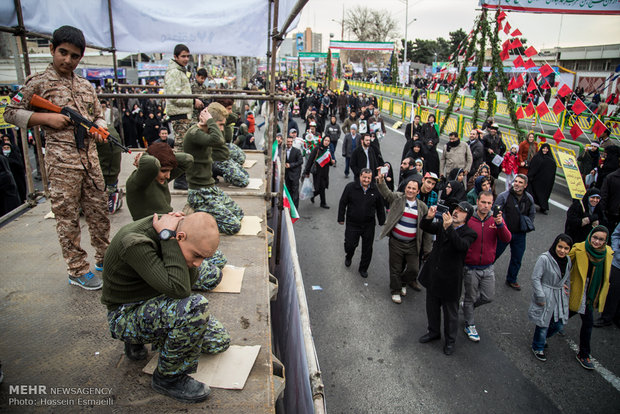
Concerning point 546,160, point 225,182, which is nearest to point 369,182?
point 225,182

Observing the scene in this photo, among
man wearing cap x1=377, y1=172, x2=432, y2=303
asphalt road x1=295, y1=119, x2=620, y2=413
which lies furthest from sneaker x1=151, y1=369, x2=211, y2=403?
man wearing cap x1=377, y1=172, x2=432, y2=303

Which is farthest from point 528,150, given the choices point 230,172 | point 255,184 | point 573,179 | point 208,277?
point 208,277

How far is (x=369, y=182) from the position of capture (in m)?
6.18

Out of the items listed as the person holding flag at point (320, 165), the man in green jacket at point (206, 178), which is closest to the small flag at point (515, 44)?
the person holding flag at point (320, 165)

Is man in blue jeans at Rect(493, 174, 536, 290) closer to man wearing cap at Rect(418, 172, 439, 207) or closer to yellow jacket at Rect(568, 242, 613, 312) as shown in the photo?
man wearing cap at Rect(418, 172, 439, 207)

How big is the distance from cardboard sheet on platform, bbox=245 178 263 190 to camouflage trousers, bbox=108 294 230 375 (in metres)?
4.14

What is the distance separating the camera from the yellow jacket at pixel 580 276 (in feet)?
14.1

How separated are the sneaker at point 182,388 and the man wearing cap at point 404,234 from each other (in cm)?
373

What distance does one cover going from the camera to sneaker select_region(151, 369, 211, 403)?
7.44 ft

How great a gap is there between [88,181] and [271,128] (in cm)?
243

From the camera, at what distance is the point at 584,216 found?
19.1 feet

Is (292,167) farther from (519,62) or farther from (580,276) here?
(519,62)

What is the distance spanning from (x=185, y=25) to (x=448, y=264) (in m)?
5.32

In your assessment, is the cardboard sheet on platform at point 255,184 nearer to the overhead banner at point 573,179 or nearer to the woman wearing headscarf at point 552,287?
the woman wearing headscarf at point 552,287
